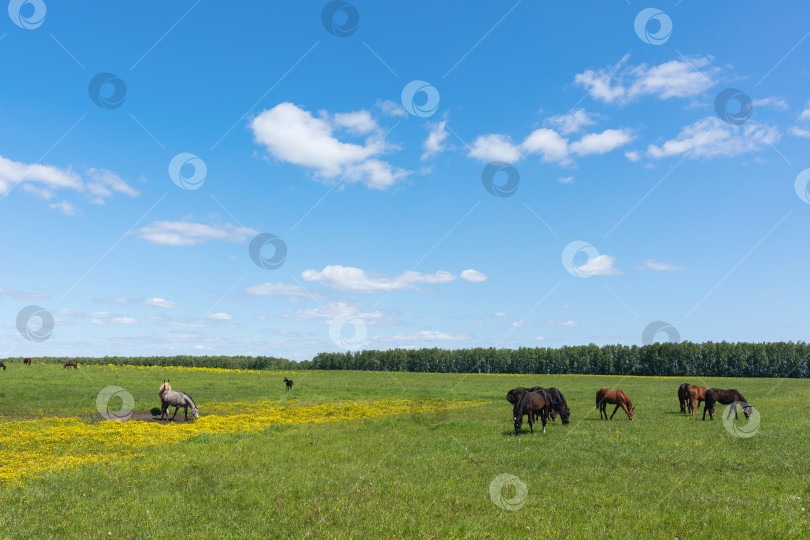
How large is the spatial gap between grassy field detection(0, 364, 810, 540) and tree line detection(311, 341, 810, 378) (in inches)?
4889

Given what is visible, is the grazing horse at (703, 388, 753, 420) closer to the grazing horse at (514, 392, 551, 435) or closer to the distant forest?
the grazing horse at (514, 392, 551, 435)

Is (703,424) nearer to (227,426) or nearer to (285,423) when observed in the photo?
(285,423)

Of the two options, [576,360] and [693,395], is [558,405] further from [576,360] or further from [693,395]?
[576,360]

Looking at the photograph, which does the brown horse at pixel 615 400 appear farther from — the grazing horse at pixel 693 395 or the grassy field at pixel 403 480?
the grazing horse at pixel 693 395

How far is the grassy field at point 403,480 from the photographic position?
1012cm

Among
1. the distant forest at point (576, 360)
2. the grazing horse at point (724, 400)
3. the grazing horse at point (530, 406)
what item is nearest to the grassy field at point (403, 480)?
the grazing horse at point (530, 406)

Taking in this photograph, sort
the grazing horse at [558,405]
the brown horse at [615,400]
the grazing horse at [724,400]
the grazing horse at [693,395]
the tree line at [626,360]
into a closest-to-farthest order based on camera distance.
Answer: the grazing horse at [558,405] < the grazing horse at [724,400] < the brown horse at [615,400] < the grazing horse at [693,395] < the tree line at [626,360]

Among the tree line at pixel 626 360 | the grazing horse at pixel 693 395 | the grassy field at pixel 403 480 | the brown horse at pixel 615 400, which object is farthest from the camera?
the tree line at pixel 626 360

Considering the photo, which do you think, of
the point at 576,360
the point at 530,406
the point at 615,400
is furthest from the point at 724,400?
the point at 576,360

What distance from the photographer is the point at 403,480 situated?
13711 millimetres

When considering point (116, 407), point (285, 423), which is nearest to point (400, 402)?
point (285, 423)

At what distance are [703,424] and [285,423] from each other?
74.2 feet

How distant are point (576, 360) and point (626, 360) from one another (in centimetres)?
1488

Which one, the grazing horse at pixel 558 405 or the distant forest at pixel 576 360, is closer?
the grazing horse at pixel 558 405
